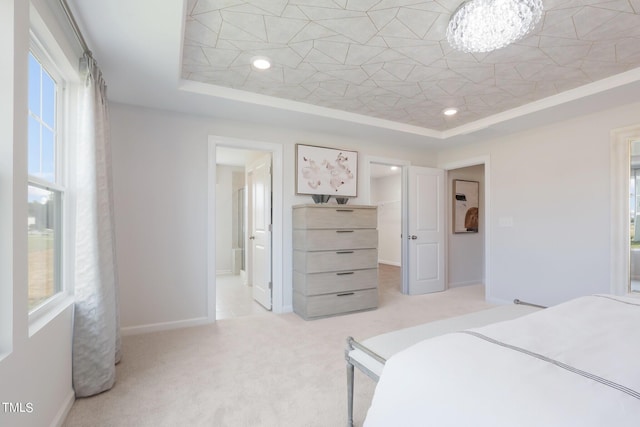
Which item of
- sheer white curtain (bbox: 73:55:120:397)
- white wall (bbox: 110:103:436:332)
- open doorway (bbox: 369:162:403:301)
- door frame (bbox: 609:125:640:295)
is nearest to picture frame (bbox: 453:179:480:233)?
open doorway (bbox: 369:162:403:301)

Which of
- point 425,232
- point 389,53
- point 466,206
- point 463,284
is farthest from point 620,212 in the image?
point 389,53

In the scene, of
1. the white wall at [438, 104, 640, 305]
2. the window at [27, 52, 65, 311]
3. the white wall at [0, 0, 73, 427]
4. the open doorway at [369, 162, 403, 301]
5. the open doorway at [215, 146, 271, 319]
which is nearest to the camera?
the white wall at [0, 0, 73, 427]

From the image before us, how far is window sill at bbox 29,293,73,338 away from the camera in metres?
1.39

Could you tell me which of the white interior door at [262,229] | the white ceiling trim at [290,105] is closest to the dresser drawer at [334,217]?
the white interior door at [262,229]

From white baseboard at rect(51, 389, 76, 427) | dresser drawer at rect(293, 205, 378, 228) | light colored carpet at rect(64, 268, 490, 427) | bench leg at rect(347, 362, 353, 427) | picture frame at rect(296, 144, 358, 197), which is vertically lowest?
light colored carpet at rect(64, 268, 490, 427)

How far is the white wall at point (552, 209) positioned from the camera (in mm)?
3039

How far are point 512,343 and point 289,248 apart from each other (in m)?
2.71

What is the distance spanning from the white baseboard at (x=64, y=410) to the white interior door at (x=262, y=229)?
206cm

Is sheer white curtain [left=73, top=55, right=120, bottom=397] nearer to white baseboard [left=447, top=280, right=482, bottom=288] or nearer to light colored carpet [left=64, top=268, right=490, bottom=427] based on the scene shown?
light colored carpet [left=64, top=268, right=490, bottom=427]

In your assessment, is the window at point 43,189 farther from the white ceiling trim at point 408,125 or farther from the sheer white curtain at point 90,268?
the white ceiling trim at point 408,125

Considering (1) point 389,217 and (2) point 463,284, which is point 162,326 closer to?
(2) point 463,284

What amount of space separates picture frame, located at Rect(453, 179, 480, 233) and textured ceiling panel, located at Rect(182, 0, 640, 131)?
204 centimetres

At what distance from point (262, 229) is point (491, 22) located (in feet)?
9.93

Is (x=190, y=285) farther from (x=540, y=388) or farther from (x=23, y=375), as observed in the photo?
(x=540, y=388)
